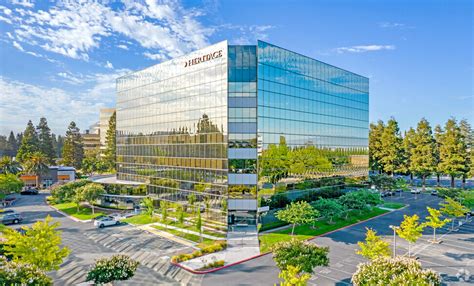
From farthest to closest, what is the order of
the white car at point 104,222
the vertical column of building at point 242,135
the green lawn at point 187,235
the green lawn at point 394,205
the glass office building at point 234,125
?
1. the green lawn at point 394,205
2. the white car at point 104,222
3. the glass office building at point 234,125
4. the vertical column of building at point 242,135
5. the green lawn at point 187,235

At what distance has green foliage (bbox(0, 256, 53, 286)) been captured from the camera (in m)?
18.6

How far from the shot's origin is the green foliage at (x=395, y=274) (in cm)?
1798

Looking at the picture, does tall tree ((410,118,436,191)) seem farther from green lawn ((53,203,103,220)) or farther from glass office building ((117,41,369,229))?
green lawn ((53,203,103,220))

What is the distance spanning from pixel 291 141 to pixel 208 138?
13727mm

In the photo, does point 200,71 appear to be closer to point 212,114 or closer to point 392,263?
point 212,114

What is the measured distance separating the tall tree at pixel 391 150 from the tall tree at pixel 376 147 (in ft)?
5.44

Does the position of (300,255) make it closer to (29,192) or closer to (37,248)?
(37,248)

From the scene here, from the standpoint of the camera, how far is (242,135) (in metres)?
44.1

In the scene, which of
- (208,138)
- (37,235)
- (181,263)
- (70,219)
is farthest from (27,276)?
(70,219)

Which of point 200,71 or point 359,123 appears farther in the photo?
point 359,123

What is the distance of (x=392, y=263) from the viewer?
64.9 feet

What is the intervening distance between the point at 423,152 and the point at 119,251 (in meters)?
82.8

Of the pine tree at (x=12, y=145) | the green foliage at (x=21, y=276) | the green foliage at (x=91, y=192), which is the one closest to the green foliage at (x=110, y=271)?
the green foliage at (x=21, y=276)

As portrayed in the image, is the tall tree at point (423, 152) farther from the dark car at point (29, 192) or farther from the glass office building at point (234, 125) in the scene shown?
Answer: the dark car at point (29, 192)
